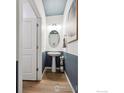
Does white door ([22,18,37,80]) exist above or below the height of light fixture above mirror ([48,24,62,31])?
below

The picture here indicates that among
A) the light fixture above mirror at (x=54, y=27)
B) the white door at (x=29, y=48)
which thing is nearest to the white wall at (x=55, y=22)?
the light fixture above mirror at (x=54, y=27)

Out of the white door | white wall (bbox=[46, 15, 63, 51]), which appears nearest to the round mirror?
white wall (bbox=[46, 15, 63, 51])

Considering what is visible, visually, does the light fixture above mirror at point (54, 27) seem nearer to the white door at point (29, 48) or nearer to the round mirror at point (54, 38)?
the round mirror at point (54, 38)

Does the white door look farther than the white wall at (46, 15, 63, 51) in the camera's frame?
No

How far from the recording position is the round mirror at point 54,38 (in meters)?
5.90

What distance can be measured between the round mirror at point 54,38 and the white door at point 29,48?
220 centimetres

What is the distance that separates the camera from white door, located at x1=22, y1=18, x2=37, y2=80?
12.2 ft

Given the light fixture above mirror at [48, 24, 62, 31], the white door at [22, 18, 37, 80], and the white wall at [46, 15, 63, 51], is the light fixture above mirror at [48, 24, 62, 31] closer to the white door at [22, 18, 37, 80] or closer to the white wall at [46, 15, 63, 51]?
the white wall at [46, 15, 63, 51]

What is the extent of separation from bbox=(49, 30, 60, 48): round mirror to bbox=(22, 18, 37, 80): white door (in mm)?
2202
